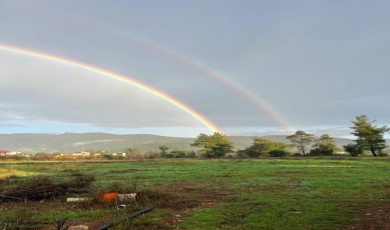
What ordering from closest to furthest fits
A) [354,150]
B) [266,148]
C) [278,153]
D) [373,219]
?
[373,219] → [354,150] → [278,153] → [266,148]

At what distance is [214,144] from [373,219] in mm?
63785

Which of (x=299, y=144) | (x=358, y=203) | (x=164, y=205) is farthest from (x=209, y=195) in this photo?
(x=299, y=144)

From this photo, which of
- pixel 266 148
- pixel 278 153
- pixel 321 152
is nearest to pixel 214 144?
pixel 266 148

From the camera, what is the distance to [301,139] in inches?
2822

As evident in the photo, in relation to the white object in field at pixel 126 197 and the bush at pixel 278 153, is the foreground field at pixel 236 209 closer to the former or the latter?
the white object in field at pixel 126 197

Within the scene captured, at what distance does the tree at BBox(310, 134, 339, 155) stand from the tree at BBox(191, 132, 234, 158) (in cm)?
1604

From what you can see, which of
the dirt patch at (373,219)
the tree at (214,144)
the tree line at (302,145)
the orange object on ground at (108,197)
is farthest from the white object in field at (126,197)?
the tree at (214,144)

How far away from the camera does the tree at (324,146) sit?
204 feet

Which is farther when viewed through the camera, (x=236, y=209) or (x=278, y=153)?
(x=278, y=153)

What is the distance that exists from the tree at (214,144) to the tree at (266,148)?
15.8 ft

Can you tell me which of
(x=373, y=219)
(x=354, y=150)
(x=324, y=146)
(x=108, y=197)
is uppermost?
(x=324, y=146)

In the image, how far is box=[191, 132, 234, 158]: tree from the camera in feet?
240

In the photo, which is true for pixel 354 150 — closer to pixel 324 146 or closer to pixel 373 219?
pixel 324 146

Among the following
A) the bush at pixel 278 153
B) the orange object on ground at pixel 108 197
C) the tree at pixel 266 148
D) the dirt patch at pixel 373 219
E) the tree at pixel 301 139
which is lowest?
the dirt patch at pixel 373 219
